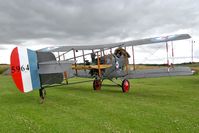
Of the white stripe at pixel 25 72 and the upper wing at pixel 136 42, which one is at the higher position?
the upper wing at pixel 136 42

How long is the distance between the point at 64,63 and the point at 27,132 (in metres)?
4.14

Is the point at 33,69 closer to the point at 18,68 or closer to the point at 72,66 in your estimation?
the point at 18,68

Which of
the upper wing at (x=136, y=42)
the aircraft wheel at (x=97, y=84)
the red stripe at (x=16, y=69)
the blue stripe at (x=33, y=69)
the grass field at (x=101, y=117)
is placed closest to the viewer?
the grass field at (x=101, y=117)

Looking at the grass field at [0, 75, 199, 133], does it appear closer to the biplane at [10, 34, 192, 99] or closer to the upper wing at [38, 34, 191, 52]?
the biplane at [10, 34, 192, 99]

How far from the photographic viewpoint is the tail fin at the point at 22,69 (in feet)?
30.1

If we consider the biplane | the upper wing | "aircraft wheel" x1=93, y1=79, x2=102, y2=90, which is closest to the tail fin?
the biplane

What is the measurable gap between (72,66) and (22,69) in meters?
4.16

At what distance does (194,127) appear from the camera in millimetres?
6559

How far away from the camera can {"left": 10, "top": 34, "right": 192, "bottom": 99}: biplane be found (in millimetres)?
9261

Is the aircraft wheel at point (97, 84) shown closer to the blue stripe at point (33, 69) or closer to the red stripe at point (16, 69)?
the blue stripe at point (33, 69)

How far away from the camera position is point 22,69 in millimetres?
9219

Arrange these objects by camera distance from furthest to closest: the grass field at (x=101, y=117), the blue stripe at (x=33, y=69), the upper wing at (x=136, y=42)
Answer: the upper wing at (x=136, y=42) < the blue stripe at (x=33, y=69) < the grass field at (x=101, y=117)

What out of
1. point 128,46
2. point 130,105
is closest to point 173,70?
point 128,46

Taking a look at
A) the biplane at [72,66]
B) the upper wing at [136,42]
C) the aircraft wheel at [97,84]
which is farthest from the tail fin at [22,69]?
the aircraft wheel at [97,84]
